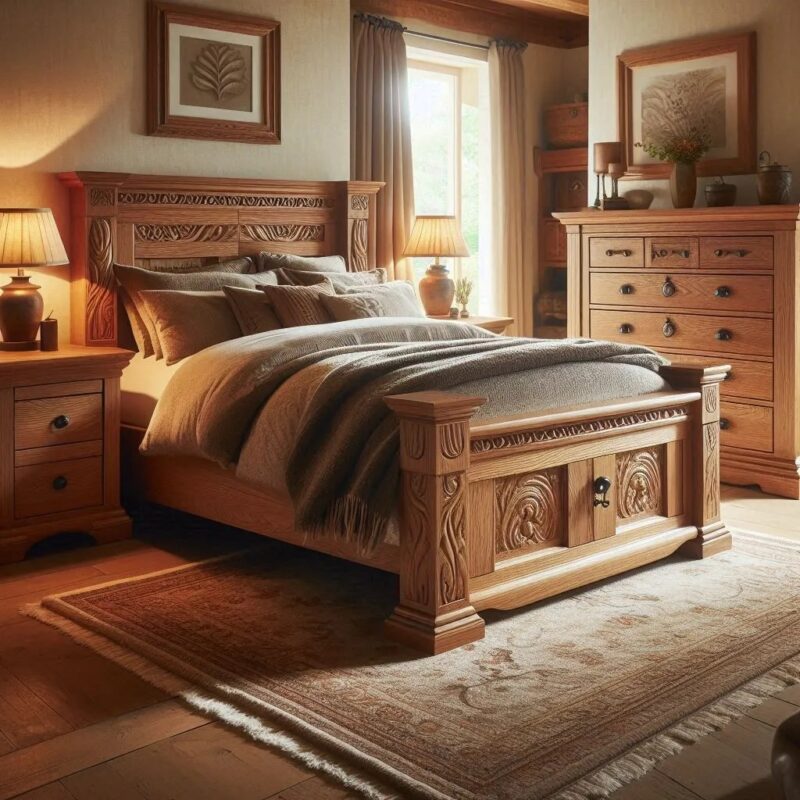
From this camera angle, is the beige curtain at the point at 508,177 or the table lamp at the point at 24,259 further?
the beige curtain at the point at 508,177

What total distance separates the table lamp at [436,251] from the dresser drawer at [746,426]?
1.42 meters

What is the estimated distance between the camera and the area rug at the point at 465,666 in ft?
7.08

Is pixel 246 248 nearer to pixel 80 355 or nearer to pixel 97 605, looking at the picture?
pixel 80 355

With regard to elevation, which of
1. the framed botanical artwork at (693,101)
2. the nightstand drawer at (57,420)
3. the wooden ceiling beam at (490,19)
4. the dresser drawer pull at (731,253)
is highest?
the wooden ceiling beam at (490,19)

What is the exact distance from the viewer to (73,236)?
422 cm

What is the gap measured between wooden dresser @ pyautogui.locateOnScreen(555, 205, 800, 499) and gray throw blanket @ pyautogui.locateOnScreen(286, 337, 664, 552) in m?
1.63

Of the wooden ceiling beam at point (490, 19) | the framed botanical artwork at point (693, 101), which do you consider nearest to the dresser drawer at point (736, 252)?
the framed botanical artwork at point (693, 101)

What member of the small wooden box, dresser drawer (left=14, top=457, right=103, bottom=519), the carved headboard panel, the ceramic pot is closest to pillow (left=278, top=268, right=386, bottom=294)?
the carved headboard panel

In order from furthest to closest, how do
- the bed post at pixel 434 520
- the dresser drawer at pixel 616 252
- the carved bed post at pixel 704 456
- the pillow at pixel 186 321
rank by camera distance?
the dresser drawer at pixel 616 252, the pillow at pixel 186 321, the carved bed post at pixel 704 456, the bed post at pixel 434 520

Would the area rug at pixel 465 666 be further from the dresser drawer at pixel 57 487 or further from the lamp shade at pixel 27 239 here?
the lamp shade at pixel 27 239

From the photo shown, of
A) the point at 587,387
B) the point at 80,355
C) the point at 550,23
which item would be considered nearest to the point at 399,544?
the point at 587,387

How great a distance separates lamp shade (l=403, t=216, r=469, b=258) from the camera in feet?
17.7

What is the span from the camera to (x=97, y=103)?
169 inches

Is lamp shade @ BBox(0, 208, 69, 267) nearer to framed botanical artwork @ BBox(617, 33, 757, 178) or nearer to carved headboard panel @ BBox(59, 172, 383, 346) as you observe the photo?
carved headboard panel @ BBox(59, 172, 383, 346)
